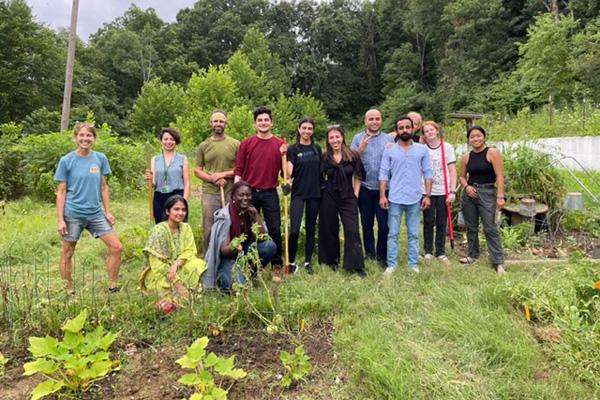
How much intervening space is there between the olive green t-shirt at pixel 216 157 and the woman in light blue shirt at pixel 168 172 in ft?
0.66

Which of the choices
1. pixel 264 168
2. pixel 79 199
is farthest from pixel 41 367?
pixel 264 168

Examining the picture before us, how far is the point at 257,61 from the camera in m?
35.7

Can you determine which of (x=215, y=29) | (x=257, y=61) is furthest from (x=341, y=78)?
(x=215, y=29)

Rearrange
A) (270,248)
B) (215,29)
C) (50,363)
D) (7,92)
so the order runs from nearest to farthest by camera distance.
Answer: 1. (50,363)
2. (270,248)
3. (7,92)
4. (215,29)

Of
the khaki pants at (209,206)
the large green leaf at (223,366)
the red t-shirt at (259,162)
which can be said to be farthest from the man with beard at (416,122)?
the large green leaf at (223,366)

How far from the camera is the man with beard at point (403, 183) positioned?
4.05 metres

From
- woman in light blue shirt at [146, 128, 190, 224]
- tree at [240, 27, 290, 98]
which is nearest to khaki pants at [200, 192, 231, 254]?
woman in light blue shirt at [146, 128, 190, 224]

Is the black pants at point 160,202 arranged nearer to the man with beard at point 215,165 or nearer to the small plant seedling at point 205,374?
the man with beard at point 215,165

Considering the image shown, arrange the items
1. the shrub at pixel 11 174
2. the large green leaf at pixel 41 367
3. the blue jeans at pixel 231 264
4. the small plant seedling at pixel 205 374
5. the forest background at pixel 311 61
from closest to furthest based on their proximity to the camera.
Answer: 1. the small plant seedling at pixel 205 374
2. the large green leaf at pixel 41 367
3. the blue jeans at pixel 231 264
4. the shrub at pixel 11 174
5. the forest background at pixel 311 61

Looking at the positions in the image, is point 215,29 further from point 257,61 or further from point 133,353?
point 133,353

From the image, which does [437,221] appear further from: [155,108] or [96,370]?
[155,108]

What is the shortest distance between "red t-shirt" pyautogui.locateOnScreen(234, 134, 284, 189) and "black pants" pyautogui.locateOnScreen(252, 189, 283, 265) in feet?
0.19

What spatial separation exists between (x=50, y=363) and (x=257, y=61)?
119 feet

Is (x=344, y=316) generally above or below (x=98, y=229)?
below
